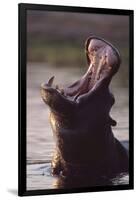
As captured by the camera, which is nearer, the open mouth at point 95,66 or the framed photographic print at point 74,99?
the framed photographic print at point 74,99

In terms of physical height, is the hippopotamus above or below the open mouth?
below

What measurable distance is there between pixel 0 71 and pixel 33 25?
14.5 inches

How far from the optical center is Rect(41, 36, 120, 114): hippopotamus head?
168 inches

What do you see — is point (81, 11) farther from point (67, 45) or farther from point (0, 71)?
point (0, 71)

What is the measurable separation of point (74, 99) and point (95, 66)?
28 cm

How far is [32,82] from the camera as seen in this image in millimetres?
4230

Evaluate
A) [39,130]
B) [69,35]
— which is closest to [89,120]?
[39,130]

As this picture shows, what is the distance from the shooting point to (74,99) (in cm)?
432

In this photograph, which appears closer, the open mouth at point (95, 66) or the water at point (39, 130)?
the water at point (39, 130)

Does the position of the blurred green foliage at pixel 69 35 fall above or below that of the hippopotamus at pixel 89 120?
above

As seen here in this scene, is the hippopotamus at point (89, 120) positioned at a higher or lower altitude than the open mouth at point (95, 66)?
lower

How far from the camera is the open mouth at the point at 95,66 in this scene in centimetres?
434

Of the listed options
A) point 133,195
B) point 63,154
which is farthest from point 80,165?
point 133,195

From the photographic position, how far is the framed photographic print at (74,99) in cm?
423
